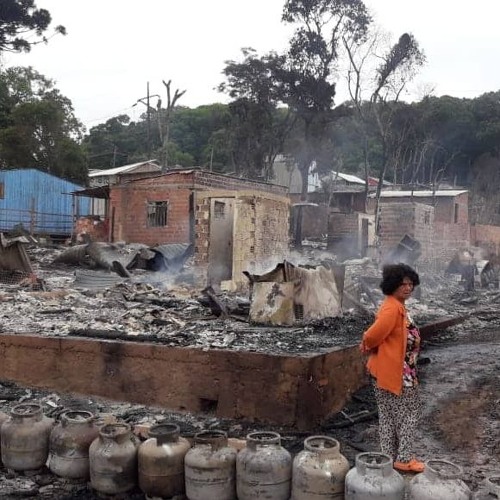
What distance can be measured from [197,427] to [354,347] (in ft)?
5.71

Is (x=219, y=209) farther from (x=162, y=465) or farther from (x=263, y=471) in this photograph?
(x=263, y=471)

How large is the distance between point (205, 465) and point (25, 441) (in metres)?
1.36

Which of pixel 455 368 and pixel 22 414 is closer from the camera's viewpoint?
pixel 22 414

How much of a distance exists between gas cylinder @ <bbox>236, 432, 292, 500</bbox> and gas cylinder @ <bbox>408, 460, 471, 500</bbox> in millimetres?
743

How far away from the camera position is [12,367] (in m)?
6.11

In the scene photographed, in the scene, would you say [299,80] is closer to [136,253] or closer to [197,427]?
[136,253]

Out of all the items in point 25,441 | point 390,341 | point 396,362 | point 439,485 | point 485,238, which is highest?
point 485,238

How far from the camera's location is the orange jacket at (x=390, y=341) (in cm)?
363

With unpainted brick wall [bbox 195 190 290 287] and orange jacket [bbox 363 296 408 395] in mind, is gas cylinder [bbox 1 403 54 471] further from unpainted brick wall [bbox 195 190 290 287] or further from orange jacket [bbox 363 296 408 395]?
unpainted brick wall [bbox 195 190 290 287]

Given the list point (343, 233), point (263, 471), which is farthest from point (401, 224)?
point (263, 471)

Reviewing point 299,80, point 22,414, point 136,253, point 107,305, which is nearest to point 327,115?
point 299,80

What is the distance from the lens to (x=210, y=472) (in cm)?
351

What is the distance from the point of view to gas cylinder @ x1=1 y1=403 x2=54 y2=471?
13.1 ft

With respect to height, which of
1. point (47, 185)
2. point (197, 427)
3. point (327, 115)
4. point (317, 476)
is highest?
point (327, 115)
